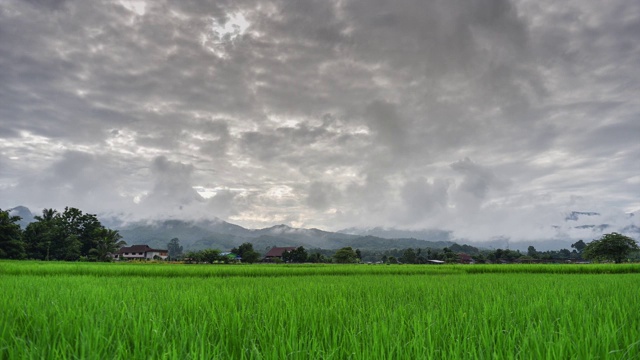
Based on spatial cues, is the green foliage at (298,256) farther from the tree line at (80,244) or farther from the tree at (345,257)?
the tree at (345,257)

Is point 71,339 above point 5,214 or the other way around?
the other way around

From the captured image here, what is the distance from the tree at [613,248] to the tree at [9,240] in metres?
88.7

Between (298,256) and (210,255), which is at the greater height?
(210,255)

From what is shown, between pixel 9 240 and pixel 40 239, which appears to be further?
pixel 40 239

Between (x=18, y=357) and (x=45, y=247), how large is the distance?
2437 inches

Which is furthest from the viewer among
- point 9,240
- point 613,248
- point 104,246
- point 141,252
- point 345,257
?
point 141,252

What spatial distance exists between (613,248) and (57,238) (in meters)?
91.1

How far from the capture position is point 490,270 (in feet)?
78.6

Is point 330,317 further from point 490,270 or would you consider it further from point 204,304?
point 490,270

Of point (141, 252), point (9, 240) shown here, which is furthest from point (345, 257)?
point (141, 252)

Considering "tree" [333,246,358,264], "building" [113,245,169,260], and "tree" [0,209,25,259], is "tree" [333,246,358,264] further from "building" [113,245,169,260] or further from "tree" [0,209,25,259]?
"building" [113,245,169,260]

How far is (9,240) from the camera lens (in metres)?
41.9

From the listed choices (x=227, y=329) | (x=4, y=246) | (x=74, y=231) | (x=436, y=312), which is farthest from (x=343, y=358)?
(x=74, y=231)

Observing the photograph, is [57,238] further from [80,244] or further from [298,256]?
[298,256]
